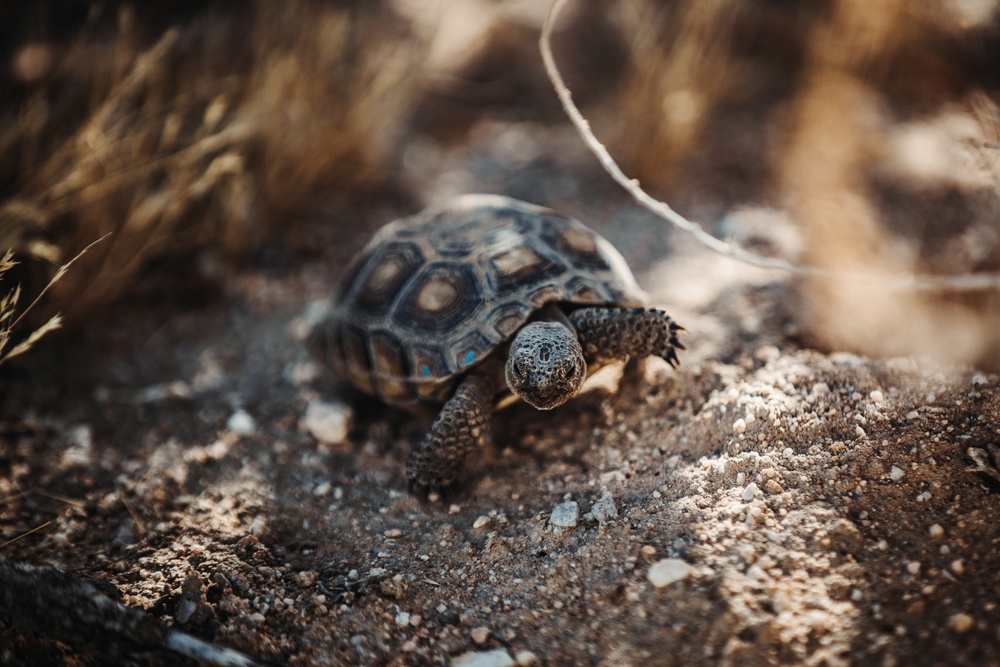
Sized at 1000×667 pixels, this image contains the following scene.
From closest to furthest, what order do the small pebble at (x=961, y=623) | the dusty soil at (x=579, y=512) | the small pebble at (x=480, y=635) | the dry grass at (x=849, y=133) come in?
the small pebble at (x=961, y=623), the dusty soil at (x=579, y=512), the small pebble at (x=480, y=635), the dry grass at (x=849, y=133)

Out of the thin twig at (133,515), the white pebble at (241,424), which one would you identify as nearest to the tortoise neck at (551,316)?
the white pebble at (241,424)

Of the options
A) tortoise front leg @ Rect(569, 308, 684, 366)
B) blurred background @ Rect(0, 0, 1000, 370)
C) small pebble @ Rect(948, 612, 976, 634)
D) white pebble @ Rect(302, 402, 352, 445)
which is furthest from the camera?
blurred background @ Rect(0, 0, 1000, 370)

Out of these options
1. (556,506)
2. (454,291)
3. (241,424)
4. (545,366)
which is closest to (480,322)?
(454,291)

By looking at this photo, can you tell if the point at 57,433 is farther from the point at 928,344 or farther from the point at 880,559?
the point at 928,344

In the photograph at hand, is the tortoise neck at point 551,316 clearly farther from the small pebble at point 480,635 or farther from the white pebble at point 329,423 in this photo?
the small pebble at point 480,635

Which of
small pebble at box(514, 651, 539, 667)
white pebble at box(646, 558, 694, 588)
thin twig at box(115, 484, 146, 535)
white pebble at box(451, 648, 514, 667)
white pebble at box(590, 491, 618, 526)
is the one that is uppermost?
white pebble at box(646, 558, 694, 588)

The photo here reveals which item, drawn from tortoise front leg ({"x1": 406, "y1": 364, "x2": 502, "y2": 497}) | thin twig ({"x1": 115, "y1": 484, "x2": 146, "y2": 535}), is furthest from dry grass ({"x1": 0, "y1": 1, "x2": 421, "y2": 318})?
tortoise front leg ({"x1": 406, "y1": 364, "x2": 502, "y2": 497})

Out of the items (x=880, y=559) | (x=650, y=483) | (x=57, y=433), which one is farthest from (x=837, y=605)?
(x=57, y=433)

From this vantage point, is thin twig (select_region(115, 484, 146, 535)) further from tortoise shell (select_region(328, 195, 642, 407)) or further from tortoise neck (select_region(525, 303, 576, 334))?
tortoise neck (select_region(525, 303, 576, 334))
